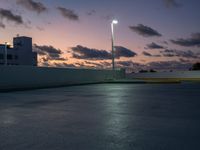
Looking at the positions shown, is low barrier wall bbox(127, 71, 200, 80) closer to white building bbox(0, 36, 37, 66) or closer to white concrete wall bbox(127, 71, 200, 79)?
white concrete wall bbox(127, 71, 200, 79)

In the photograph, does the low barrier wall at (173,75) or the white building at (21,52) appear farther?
the white building at (21,52)

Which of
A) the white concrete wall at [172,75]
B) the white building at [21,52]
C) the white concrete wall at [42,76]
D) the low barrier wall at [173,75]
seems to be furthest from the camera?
the white building at [21,52]

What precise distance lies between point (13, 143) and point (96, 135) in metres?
1.98

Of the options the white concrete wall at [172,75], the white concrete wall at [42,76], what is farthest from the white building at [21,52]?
the white concrete wall at [42,76]

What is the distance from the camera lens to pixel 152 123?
8766 mm

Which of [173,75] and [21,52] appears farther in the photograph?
[21,52]

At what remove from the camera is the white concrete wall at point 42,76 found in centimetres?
3016

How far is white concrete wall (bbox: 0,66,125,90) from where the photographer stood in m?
30.2

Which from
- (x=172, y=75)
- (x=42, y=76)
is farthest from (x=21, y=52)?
(x=42, y=76)

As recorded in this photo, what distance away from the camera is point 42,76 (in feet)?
116

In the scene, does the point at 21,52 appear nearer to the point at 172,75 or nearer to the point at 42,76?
the point at 172,75

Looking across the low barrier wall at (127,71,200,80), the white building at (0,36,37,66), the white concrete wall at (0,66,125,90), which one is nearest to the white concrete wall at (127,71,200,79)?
the low barrier wall at (127,71,200,80)

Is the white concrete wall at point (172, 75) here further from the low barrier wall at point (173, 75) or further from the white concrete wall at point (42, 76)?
the white concrete wall at point (42, 76)

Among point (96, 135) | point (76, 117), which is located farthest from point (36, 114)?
point (96, 135)
